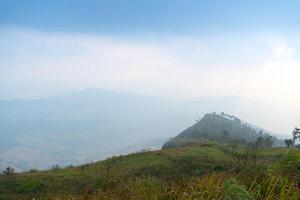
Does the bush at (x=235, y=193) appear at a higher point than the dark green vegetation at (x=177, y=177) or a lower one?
higher

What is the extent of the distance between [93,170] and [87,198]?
2108 centimetres

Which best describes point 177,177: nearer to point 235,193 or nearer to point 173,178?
point 173,178

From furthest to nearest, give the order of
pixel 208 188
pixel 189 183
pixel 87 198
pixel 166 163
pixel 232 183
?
pixel 166 163
pixel 87 198
pixel 189 183
pixel 208 188
pixel 232 183

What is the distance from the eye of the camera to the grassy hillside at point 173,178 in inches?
313

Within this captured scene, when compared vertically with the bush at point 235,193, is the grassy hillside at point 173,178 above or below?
below

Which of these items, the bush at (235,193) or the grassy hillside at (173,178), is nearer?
the bush at (235,193)

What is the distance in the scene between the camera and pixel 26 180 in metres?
26.7

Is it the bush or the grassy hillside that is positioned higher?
the bush

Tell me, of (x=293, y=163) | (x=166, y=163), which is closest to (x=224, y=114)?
(x=166, y=163)

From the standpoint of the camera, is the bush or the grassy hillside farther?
the grassy hillside

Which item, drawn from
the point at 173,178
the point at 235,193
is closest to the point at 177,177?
the point at 173,178

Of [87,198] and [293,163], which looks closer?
[87,198]

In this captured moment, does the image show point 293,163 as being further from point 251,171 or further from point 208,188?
point 208,188

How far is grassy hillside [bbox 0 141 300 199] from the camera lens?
7.94m
